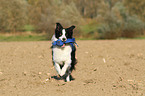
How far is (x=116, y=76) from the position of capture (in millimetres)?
7711

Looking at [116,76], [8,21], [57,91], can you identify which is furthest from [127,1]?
[57,91]

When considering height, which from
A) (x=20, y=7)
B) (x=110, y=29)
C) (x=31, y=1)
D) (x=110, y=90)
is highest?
(x=31, y=1)

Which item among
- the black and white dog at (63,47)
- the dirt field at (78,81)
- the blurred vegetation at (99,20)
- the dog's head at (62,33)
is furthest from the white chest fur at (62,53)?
the blurred vegetation at (99,20)

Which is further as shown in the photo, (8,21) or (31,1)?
(31,1)

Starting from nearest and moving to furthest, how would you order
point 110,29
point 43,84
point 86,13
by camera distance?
point 43,84
point 110,29
point 86,13

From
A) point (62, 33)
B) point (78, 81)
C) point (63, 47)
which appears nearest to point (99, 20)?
point (78, 81)

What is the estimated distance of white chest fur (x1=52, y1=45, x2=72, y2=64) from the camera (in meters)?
5.59

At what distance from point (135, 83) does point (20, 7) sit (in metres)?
29.2

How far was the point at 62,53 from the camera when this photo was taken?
559cm

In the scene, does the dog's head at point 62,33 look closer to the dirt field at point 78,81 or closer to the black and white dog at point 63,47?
the black and white dog at point 63,47

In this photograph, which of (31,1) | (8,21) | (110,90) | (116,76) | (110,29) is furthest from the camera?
(31,1)

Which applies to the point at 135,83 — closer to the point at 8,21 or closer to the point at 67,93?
the point at 67,93

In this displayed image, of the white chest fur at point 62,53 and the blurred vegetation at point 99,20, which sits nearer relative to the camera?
the white chest fur at point 62,53

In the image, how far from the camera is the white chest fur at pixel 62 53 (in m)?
5.59
